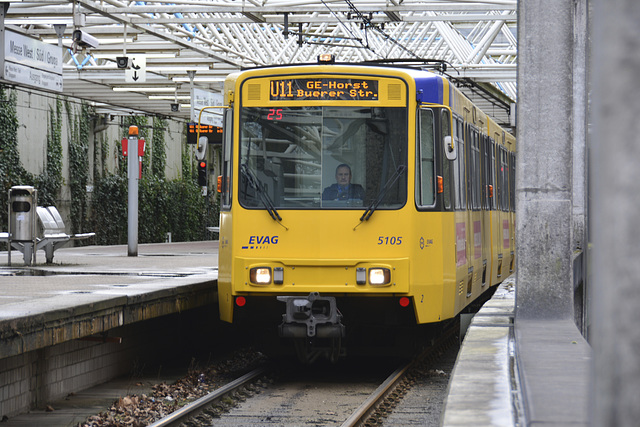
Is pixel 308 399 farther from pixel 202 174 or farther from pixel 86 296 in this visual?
pixel 202 174

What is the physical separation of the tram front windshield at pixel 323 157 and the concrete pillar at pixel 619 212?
328 inches

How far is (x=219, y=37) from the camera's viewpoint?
2266 centimetres

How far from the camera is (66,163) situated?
29.8 m

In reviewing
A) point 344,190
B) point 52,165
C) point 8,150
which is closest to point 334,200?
point 344,190

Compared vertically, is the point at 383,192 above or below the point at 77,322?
above

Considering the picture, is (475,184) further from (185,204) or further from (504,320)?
(185,204)

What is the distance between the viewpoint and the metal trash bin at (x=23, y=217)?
15.4 meters

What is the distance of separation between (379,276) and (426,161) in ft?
4.26

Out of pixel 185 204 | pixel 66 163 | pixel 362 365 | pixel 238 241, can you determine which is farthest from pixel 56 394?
pixel 185 204

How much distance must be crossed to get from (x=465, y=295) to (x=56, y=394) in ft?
15.5

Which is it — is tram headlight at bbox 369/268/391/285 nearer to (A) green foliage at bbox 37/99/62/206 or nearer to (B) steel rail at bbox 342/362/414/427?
(B) steel rail at bbox 342/362/414/427

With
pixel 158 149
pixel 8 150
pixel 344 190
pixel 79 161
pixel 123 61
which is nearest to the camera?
pixel 344 190

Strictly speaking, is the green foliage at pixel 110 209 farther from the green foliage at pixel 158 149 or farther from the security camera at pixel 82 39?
the security camera at pixel 82 39

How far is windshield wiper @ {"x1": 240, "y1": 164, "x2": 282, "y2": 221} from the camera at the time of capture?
9.92m
